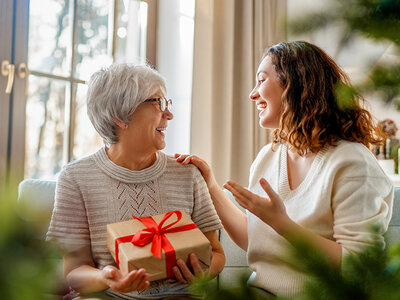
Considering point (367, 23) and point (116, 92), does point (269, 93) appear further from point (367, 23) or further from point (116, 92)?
point (367, 23)

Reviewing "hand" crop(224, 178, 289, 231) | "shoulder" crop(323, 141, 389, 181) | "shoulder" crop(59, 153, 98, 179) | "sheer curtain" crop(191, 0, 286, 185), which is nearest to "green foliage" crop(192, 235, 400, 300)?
"hand" crop(224, 178, 289, 231)

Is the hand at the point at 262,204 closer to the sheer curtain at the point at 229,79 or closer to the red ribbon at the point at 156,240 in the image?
the red ribbon at the point at 156,240

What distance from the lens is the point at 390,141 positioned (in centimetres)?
348

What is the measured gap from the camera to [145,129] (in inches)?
57.6

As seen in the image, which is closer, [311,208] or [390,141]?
[311,208]

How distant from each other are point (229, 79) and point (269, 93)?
1563 millimetres

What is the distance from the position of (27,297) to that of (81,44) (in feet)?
8.46

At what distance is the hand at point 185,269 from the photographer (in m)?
1.16

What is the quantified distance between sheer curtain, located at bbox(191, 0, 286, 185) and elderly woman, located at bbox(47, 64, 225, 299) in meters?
1.40

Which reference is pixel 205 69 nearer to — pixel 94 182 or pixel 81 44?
pixel 81 44

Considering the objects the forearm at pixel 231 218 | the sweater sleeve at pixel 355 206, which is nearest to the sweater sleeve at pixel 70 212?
the forearm at pixel 231 218

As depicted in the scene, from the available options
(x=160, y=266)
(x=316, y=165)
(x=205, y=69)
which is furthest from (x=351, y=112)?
(x=205, y=69)

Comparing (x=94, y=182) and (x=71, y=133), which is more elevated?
(x=71, y=133)

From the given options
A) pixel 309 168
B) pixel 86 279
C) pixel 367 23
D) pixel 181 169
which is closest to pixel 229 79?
pixel 181 169
